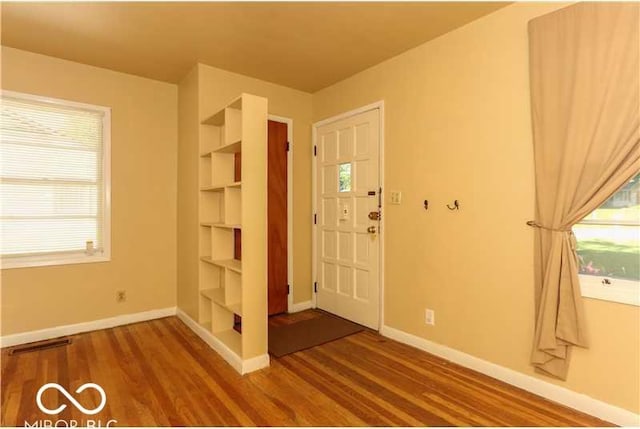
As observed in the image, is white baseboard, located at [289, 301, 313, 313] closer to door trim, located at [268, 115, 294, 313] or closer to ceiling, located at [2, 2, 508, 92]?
door trim, located at [268, 115, 294, 313]

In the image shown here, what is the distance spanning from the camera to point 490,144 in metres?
2.36

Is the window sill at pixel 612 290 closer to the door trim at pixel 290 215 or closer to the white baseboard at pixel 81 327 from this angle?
the door trim at pixel 290 215

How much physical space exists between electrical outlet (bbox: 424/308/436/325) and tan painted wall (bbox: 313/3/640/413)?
0.04m

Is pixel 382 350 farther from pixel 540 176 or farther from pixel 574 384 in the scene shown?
pixel 540 176

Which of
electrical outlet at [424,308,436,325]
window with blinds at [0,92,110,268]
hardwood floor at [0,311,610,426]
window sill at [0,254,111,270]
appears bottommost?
hardwood floor at [0,311,610,426]

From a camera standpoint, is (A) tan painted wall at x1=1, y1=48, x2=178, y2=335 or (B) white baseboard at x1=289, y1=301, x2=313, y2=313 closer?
(A) tan painted wall at x1=1, y1=48, x2=178, y2=335

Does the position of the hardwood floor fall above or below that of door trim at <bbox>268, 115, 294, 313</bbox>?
below

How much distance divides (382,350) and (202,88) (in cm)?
288

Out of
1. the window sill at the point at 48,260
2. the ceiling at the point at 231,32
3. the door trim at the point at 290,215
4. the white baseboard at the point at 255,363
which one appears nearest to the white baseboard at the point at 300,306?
the door trim at the point at 290,215

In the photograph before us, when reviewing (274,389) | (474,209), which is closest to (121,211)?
(274,389)

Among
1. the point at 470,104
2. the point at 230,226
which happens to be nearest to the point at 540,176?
the point at 470,104

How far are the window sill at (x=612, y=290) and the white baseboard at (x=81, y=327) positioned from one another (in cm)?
368

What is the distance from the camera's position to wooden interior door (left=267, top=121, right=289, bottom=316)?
375 centimetres

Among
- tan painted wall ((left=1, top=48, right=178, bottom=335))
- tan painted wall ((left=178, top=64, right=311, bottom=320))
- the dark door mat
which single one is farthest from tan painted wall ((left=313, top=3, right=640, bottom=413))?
tan painted wall ((left=1, top=48, right=178, bottom=335))
